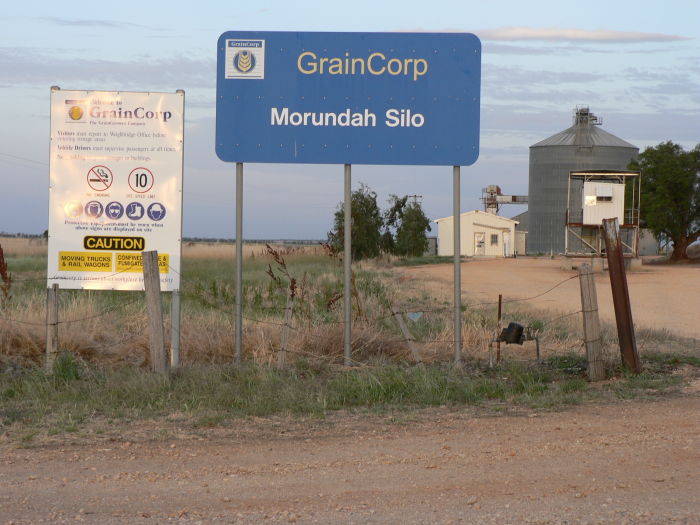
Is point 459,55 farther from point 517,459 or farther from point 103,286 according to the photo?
point 517,459

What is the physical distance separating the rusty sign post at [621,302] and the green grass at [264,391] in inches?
9.0

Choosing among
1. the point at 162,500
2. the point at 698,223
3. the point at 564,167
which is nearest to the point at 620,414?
the point at 162,500

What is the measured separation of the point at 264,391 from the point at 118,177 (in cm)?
308

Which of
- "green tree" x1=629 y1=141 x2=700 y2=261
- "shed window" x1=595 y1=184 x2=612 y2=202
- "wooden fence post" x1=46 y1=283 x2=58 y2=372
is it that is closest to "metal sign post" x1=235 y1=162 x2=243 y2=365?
"wooden fence post" x1=46 y1=283 x2=58 y2=372

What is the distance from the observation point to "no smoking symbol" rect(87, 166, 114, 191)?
10.4 metres

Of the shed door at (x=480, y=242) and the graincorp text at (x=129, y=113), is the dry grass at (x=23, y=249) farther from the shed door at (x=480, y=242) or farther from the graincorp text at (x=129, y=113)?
the graincorp text at (x=129, y=113)

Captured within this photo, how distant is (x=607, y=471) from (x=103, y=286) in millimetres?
6266

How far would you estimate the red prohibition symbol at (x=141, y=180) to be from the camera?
10.4 metres

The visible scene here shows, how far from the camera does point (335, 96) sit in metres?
10.7

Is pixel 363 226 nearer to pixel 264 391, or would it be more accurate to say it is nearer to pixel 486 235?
pixel 486 235

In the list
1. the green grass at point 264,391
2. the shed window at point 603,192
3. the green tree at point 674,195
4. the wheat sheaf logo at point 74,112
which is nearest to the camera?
the green grass at point 264,391

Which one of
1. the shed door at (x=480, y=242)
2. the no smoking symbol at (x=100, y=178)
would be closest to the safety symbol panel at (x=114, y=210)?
the no smoking symbol at (x=100, y=178)

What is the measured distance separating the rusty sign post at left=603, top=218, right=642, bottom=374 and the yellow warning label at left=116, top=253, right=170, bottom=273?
186 inches

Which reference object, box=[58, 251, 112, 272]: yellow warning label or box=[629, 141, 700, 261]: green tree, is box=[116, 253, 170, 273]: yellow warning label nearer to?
box=[58, 251, 112, 272]: yellow warning label
